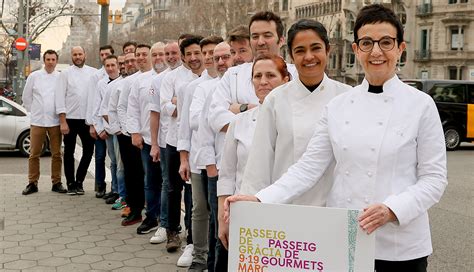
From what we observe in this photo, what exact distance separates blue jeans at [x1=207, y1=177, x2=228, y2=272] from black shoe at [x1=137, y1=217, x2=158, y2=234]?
2088 millimetres

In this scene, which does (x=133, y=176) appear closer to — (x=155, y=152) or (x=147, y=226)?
(x=147, y=226)

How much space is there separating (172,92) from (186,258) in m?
1.79

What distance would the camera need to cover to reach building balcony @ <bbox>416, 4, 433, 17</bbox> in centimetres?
6006

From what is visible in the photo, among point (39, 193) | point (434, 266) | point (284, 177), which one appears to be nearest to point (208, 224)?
point (434, 266)

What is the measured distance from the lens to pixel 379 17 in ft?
8.80

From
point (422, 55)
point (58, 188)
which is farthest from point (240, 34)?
point (422, 55)

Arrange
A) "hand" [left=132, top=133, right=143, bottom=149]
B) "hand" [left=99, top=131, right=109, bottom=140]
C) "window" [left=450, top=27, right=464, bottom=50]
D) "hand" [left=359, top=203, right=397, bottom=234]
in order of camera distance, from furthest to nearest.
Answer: "window" [left=450, top=27, right=464, bottom=50] → "hand" [left=99, top=131, right=109, bottom=140] → "hand" [left=132, top=133, right=143, bottom=149] → "hand" [left=359, top=203, right=397, bottom=234]

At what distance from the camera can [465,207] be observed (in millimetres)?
9242

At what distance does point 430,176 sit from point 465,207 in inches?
286

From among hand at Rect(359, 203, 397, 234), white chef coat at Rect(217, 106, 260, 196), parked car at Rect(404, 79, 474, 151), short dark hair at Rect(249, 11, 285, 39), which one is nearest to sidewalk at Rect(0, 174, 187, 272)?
white chef coat at Rect(217, 106, 260, 196)

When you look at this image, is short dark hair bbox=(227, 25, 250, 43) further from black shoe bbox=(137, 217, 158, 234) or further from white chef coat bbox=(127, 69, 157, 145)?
black shoe bbox=(137, 217, 158, 234)

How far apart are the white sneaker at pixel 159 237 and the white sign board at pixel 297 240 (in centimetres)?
388

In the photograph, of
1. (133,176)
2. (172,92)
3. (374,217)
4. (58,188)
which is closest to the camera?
(374,217)

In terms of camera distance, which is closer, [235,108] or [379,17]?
[379,17]
